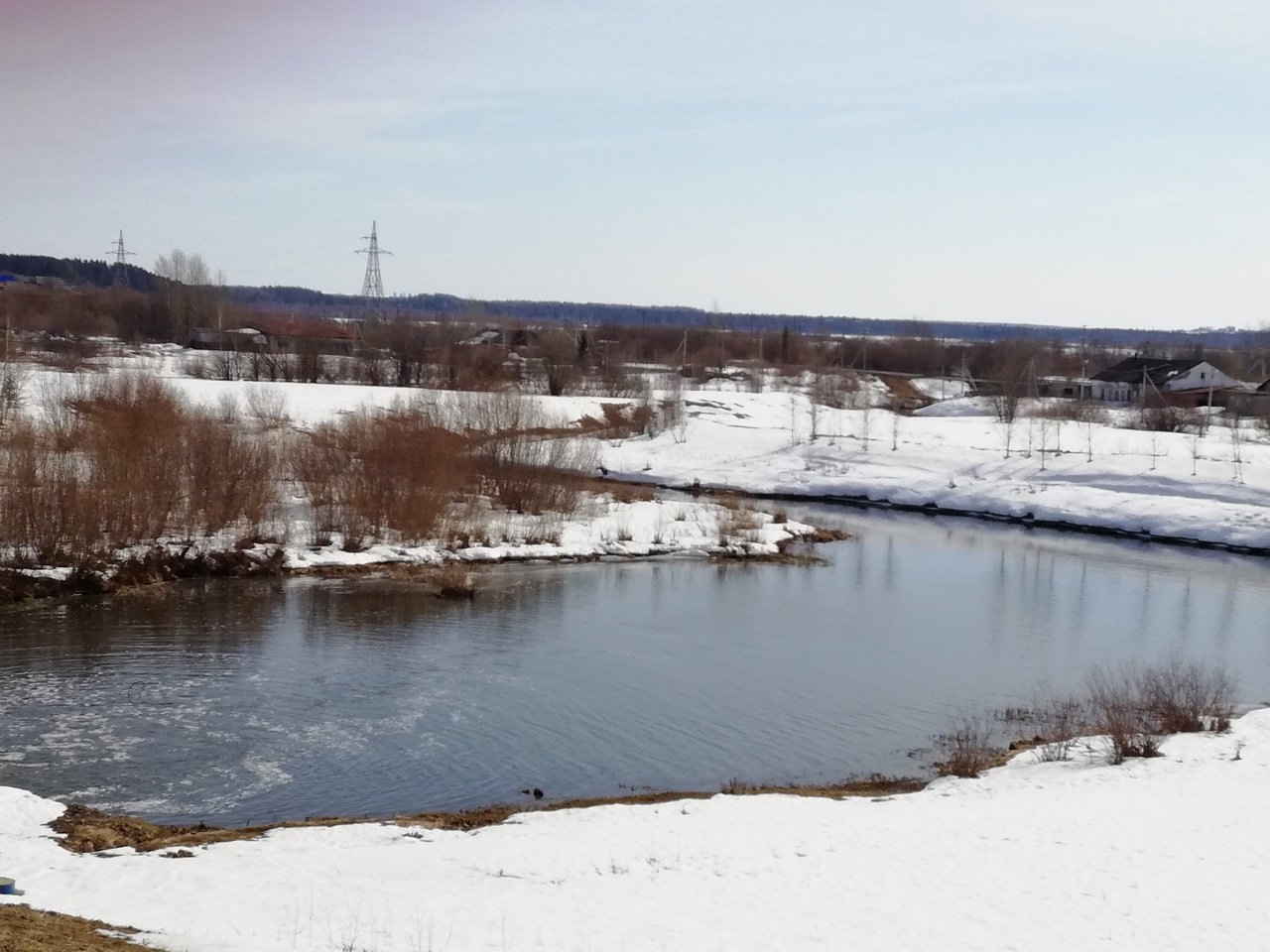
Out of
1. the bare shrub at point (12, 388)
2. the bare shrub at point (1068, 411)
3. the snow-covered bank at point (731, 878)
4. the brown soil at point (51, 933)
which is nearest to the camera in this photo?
the brown soil at point (51, 933)

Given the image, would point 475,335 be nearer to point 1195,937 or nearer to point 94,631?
point 94,631

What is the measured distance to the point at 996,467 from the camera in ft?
147

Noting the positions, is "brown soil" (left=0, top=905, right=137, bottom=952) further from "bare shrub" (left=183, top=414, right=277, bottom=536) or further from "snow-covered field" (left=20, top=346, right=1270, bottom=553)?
"snow-covered field" (left=20, top=346, right=1270, bottom=553)

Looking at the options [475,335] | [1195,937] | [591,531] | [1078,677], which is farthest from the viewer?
[475,335]

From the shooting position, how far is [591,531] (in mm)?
30812

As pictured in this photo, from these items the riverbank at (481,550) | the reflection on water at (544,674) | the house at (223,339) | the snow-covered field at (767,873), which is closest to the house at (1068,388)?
the riverbank at (481,550)

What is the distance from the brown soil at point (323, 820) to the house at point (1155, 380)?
62.1 meters

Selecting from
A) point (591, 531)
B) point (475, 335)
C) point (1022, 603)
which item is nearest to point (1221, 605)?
point (1022, 603)

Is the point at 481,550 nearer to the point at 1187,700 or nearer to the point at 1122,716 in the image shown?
the point at 1122,716

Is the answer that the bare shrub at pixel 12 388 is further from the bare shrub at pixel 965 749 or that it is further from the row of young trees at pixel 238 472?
the bare shrub at pixel 965 749

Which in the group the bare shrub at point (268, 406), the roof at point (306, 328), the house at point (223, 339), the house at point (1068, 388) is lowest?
the bare shrub at point (268, 406)

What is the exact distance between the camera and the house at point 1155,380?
7254cm

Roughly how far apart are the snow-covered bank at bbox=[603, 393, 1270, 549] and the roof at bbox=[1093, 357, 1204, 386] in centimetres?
2098

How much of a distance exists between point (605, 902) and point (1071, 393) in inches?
2898
